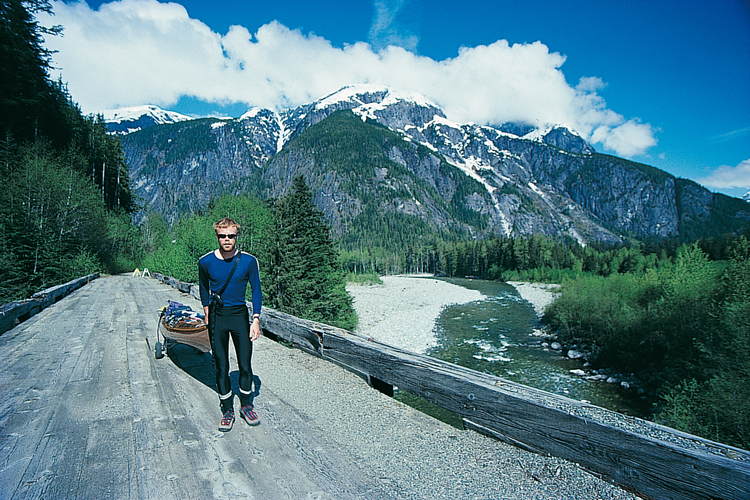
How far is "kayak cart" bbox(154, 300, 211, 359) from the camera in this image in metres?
5.38

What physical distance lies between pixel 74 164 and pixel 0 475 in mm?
42898

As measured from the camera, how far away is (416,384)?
4.06m

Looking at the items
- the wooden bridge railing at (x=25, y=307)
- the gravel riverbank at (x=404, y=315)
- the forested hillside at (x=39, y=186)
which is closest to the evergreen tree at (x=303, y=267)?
the gravel riverbank at (x=404, y=315)

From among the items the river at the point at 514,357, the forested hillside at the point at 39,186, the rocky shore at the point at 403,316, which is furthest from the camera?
the rocky shore at the point at 403,316

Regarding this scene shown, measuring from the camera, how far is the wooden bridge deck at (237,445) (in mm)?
2527

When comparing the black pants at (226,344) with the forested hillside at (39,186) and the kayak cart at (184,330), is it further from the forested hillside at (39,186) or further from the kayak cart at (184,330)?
the forested hillside at (39,186)

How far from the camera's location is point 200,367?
5.59 meters

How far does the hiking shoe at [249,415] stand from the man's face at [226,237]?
174 cm

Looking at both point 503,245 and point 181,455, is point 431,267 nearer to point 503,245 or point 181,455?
point 503,245

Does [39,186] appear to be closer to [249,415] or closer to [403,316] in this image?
[249,415]

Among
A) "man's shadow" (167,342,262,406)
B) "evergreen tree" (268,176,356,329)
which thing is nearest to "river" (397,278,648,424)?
"man's shadow" (167,342,262,406)

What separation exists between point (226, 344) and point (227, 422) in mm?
779

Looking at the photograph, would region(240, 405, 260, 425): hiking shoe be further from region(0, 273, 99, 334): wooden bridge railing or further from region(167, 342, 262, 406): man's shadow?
region(0, 273, 99, 334): wooden bridge railing

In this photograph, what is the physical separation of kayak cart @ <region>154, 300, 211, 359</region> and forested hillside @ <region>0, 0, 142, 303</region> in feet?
48.8
